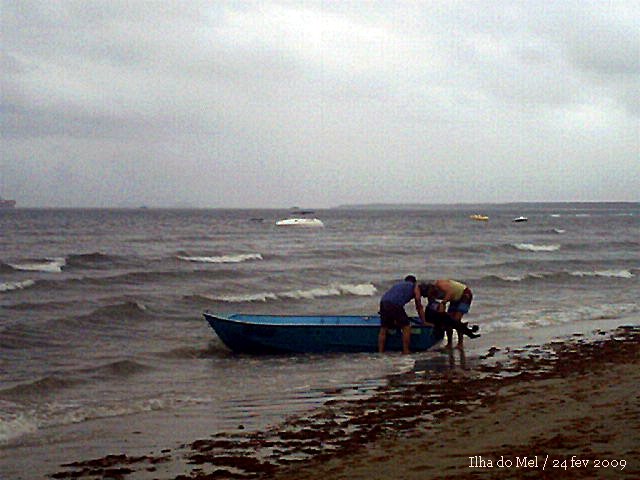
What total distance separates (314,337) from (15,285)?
1394 cm

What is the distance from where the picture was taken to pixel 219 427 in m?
9.22

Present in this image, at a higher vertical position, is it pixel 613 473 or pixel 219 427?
pixel 613 473

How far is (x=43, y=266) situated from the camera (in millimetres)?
32562

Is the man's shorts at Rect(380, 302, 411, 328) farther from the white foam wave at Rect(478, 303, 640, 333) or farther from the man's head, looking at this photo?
the white foam wave at Rect(478, 303, 640, 333)

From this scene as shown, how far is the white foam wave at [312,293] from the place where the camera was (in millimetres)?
23641

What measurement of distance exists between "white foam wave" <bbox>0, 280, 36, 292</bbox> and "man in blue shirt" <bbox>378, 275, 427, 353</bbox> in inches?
550

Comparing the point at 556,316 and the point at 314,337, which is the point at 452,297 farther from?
the point at 556,316

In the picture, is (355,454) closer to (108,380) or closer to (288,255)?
(108,380)

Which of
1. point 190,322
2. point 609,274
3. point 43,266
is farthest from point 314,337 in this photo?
point 43,266

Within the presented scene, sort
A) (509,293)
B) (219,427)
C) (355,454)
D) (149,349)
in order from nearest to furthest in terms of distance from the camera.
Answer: (355,454)
(219,427)
(149,349)
(509,293)

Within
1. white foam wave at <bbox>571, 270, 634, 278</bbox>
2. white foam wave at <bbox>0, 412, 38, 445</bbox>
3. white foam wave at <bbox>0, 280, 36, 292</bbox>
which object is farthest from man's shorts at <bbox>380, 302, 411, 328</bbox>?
white foam wave at <bbox>571, 270, 634, 278</bbox>

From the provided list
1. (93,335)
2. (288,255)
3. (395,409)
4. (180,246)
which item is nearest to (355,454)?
(395,409)

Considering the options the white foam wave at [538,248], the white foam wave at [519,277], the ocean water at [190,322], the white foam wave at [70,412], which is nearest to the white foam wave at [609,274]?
the ocean water at [190,322]

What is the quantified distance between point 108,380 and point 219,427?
12.5ft
